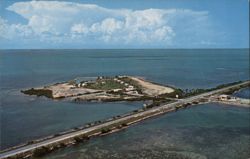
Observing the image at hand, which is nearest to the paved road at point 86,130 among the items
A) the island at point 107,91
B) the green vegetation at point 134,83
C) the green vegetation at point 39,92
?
the island at point 107,91

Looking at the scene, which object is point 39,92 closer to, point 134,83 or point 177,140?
point 134,83

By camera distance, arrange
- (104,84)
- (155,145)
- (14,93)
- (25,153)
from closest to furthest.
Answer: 1. (25,153)
2. (155,145)
3. (14,93)
4. (104,84)

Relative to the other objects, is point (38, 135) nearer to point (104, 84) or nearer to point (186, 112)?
point (186, 112)

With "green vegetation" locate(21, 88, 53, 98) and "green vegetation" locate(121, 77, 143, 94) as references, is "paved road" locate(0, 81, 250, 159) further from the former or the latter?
"green vegetation" locate(21, 88, 53, 98)

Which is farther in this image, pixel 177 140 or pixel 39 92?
pixel 39 92

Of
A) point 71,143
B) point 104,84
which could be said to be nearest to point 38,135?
point 71,143

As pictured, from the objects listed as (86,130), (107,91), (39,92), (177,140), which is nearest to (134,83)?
(107,91)

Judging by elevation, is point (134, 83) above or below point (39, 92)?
above

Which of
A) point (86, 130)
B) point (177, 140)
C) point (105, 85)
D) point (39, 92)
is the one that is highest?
point (105, 85)

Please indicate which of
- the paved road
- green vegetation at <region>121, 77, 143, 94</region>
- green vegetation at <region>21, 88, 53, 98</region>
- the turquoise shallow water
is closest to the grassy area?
green vegetation at <region>121, 77, 143, 94</region>

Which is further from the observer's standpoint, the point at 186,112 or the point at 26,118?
the point at 186,112
